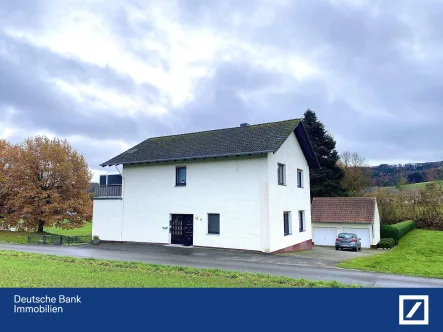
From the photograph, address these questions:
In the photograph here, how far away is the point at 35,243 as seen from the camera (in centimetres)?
2334

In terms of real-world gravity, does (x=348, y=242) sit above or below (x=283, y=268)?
below

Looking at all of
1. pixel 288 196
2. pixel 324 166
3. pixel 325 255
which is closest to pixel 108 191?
pixel 288 196

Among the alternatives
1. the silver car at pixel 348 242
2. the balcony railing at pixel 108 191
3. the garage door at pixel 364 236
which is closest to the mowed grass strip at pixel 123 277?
the balcony railing at pixel 108 191

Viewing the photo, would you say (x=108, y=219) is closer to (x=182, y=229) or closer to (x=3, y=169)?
(x=182, y=229)

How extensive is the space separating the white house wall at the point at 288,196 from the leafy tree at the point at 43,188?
61.8 ft

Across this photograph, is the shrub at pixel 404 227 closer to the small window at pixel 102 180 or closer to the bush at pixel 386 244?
the bush at pixel 386 244

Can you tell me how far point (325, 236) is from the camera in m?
36.0

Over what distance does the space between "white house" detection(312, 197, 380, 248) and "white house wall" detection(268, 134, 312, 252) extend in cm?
994

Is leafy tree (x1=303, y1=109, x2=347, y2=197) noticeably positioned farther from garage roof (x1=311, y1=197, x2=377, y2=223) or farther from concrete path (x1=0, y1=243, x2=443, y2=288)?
concrete path (x1=0, y1=243, x2=443, y2=288)

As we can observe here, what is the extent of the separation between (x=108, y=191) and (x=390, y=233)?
97.9 ft

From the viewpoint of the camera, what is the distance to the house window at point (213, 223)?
69.0ft

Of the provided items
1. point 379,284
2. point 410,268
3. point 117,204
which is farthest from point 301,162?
point 379,284
